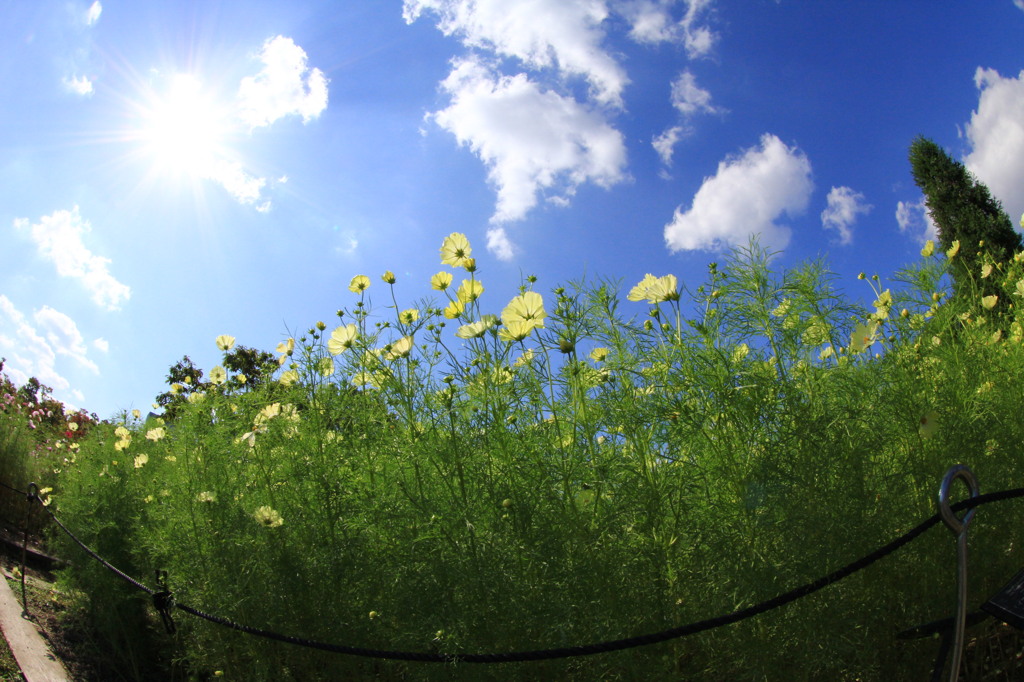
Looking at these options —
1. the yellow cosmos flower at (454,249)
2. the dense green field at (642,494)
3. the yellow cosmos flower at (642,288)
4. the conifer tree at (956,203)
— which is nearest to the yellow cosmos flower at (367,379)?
the dense green field at (642,494)

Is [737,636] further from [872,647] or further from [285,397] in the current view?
[285,397]

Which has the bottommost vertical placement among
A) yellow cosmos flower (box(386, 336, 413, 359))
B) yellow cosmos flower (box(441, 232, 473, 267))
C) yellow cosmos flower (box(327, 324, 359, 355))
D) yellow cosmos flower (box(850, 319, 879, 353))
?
yellow cosmos flower (box(386, 336, 413, 359))

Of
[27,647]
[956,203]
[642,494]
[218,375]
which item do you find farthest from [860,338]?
[956,203]

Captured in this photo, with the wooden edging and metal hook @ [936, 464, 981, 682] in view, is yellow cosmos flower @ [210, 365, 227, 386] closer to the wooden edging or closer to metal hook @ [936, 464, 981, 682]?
the wooden edging

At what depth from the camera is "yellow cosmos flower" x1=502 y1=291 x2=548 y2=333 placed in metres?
1.75

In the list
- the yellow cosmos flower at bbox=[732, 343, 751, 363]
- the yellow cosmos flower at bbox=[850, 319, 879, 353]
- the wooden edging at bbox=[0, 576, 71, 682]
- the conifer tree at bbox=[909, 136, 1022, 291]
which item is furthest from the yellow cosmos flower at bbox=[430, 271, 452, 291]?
the conifer tree at bbox=[909, 136, 1022, 291]

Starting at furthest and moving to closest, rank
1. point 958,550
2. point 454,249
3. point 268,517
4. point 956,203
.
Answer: point 956,203, point 268,517, point 454,249, point 958,550

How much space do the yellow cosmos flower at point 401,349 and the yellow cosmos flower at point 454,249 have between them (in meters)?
0.29

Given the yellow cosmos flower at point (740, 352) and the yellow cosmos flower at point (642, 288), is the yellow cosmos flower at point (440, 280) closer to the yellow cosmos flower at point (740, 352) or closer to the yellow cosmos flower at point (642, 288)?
the yellow cosmos flower at point (642, 288)

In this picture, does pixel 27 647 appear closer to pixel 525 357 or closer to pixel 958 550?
pixel 525 357

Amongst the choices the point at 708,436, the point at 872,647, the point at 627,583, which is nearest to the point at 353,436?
the point at 627,583

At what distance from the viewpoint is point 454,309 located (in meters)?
1.97

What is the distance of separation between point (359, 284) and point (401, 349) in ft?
1.51

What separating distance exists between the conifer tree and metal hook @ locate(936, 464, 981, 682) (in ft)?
34.3
